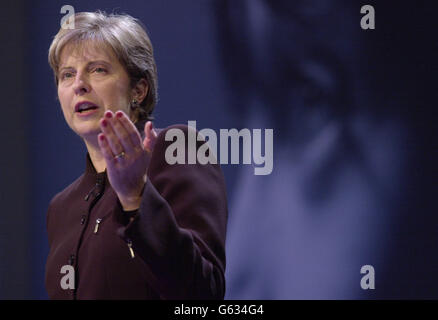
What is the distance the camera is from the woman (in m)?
0.85

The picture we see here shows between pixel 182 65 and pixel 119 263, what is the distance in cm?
89

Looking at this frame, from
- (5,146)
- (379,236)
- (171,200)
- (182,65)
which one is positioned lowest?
(379,236)

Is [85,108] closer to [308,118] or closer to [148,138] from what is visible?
[148,138]

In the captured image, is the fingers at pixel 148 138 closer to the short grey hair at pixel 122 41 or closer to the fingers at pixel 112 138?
the fingers at pixel 112 138

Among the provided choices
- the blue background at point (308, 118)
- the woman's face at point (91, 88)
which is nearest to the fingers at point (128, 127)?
the woman's face at point (91, 88)

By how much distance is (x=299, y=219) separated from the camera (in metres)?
1.75

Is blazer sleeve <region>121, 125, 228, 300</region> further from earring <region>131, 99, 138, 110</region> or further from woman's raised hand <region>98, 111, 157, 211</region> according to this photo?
earring <region>131, 99, 138, 110</region>

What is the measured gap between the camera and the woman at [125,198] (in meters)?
0.85

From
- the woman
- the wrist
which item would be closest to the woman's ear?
the woman

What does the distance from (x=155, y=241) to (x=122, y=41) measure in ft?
1.54

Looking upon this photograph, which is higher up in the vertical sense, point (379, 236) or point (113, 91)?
point (113, 91)

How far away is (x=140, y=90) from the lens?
1.23 m

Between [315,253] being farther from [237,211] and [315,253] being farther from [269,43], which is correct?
[269,43]
